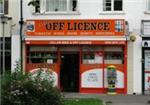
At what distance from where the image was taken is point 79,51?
Answer: 30.4m

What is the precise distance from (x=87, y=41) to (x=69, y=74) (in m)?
2.08

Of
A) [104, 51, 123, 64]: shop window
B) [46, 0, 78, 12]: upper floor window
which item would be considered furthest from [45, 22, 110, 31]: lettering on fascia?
[104, 51, 123, 64]: shop window

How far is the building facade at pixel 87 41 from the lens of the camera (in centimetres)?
2984

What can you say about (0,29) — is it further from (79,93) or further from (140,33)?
(140,33)

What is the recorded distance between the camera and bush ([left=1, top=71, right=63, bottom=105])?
53.0ft

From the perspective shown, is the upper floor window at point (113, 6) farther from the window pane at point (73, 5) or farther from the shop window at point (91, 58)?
the shop window at point (91, 58)

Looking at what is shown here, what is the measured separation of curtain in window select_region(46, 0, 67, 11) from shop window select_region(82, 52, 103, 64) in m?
2.60

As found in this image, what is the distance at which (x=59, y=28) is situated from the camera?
30062 millimetres

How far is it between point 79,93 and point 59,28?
3403 millimetres

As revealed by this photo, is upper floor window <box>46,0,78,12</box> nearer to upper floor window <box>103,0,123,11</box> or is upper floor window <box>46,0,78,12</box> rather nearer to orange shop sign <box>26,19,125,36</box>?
orange shop sign <box>26,19,125,36</box>

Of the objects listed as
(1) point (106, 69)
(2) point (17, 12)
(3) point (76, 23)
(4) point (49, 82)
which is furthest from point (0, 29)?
(4) point (49, 82)

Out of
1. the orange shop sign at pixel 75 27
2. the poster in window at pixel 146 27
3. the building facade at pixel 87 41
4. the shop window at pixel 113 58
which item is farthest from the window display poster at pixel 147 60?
the orange shop sign at pixel 75 27

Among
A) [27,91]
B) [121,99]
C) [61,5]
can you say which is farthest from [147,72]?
[27,91]

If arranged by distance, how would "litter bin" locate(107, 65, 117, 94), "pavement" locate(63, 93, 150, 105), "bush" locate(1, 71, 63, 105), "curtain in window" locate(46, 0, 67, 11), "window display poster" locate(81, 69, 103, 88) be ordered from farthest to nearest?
1. "curtain in window" locate(46, 0, 67, 11)
2. "window display poster" locate(81, 69, 103, 88)
3. "litter bin" locate(107, 65, 117, 94)
4. "pavement" locate(63, 93, 150, 105)
5. "bush" locate(1, 71, 63, 105)
